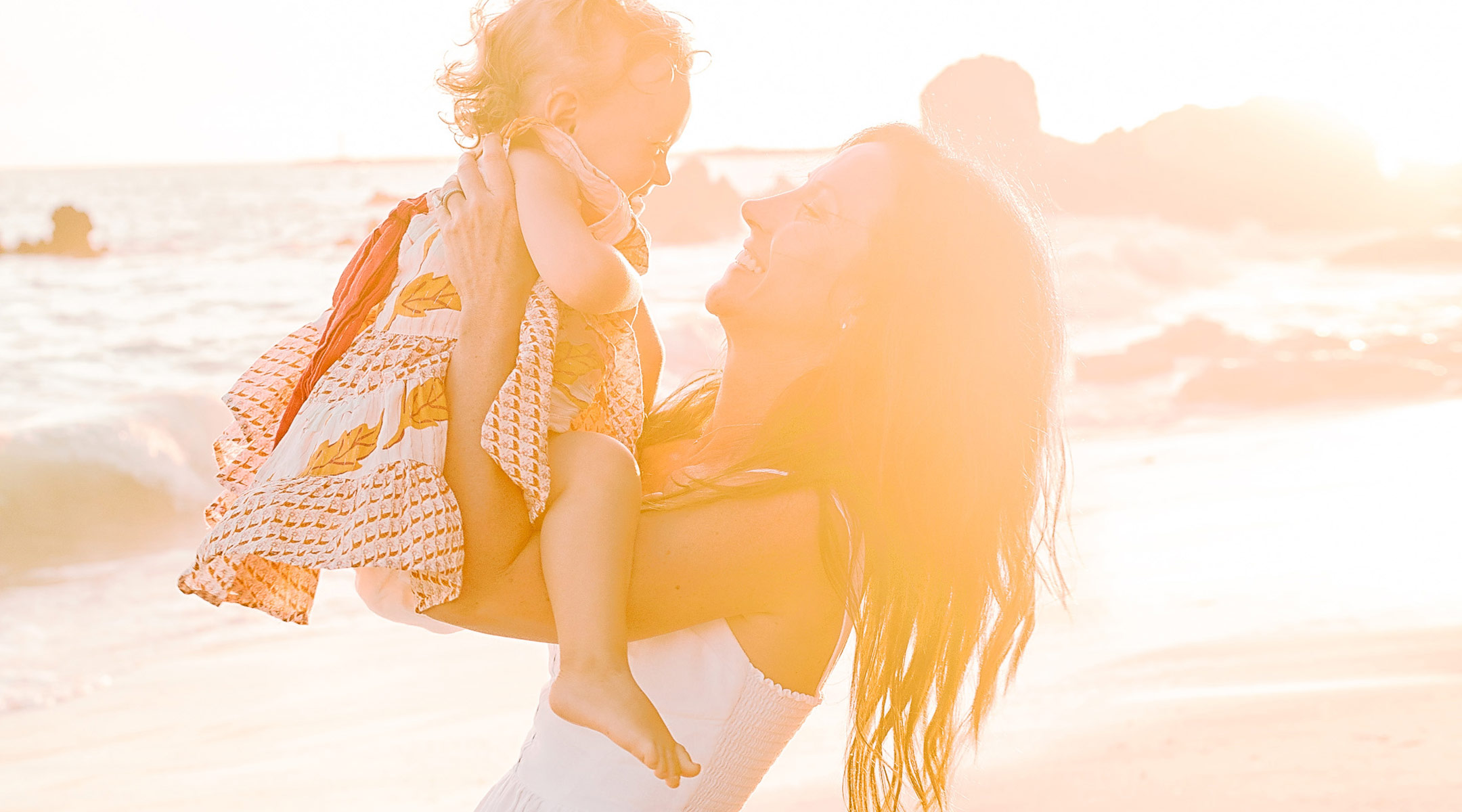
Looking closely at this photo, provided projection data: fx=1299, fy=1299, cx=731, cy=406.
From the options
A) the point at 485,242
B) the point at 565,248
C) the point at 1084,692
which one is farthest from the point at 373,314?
the point at 1084,692

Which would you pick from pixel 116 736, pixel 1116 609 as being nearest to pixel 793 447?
pixel 1116 609

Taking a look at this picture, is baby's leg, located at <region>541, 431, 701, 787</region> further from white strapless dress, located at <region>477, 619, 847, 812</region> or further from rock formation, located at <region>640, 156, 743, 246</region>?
rock formation, located at <region>640, 156, 743, 246</region>

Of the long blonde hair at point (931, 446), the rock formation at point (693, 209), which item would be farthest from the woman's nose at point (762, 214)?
the rock formation at point (693, 209)

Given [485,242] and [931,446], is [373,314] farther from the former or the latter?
[931,446]

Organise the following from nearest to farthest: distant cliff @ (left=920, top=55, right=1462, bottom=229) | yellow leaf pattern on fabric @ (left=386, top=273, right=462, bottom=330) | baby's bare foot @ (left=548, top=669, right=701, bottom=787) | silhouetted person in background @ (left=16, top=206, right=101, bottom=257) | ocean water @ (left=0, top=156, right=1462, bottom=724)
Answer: baby's bare foot @ (left=548, top=669, right=701, bottom=787), yellow leaf pattern on fabric @ (left=386, top=273, right=462, bottom=330), ocean water @ (left=0, top=156, right=1462, bottom=724), distant cliff @ (left=920, top=55, right=1462, bottom=229), silhouetted person in background @ (left=16, top=206, right=101, bottom=257)

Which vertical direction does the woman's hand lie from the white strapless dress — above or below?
above

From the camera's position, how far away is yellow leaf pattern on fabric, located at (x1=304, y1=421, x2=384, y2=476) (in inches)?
73.0

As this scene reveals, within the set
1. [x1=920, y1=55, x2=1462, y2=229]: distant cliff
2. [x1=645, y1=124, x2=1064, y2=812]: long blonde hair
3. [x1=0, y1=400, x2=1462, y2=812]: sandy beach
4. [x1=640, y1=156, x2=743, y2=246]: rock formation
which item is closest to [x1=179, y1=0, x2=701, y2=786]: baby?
[x1=645, y1=124, x2=1064, y2=812]: long blonde hair

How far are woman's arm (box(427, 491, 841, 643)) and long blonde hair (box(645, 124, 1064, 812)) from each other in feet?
0.15

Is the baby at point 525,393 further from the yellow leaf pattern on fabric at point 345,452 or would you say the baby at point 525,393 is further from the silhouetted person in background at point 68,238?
the silhouetted person in background at point 68,238

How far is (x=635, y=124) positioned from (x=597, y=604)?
0.89 metres

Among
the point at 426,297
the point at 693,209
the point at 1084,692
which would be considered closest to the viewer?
the point at 426,297

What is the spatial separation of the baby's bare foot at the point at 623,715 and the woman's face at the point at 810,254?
0.71 meters

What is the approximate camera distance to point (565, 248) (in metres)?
1.93
